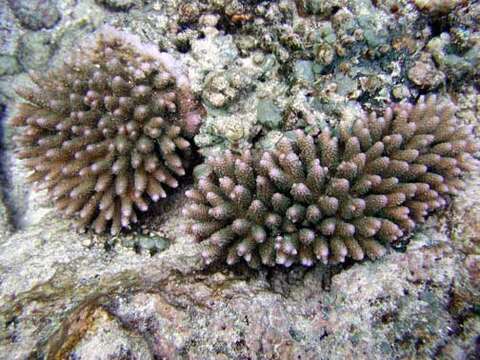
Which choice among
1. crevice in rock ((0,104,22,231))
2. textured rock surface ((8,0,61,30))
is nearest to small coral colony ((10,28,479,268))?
crevice in rock ((0,104,22,231))

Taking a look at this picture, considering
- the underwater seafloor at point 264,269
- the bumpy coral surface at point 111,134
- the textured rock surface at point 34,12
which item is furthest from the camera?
the textured rock surface at point 34,12

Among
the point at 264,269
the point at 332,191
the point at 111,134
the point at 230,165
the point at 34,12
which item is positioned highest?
the point at 34,12

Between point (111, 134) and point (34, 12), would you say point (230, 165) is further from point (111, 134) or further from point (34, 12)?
point (34, 12)

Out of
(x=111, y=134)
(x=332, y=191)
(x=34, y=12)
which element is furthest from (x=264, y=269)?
(x=34, y=12)

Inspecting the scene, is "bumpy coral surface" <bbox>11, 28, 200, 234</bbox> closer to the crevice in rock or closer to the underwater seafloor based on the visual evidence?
the underwater seafloor

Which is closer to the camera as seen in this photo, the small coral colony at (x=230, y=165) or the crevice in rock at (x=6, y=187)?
the small coral colony at (x=230, y=165)

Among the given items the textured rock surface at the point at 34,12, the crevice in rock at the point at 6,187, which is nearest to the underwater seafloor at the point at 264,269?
the crevice in rock at the point at 6,187

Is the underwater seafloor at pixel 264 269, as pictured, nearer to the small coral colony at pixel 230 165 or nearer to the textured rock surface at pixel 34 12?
the small coral colony at pixel 230 165
